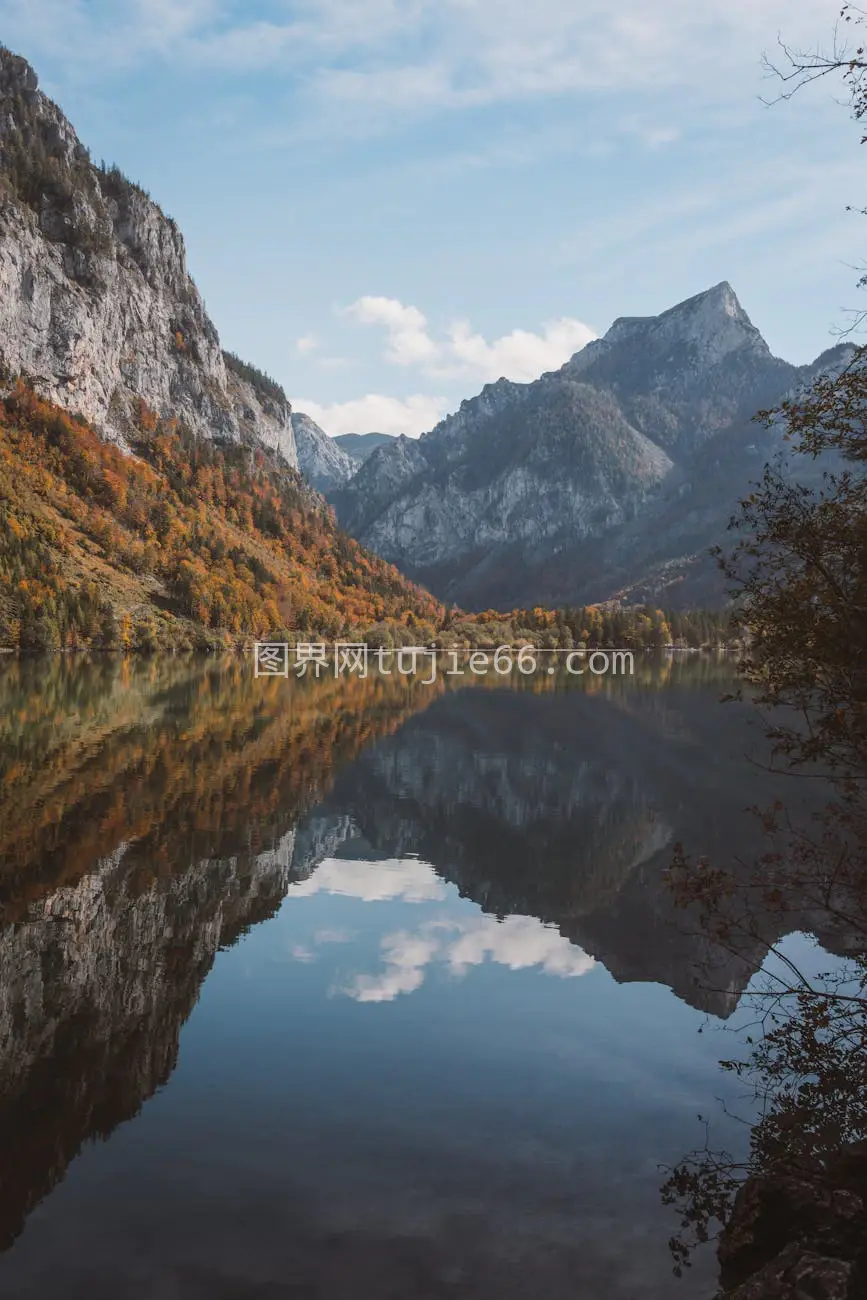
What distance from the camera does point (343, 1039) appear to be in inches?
523

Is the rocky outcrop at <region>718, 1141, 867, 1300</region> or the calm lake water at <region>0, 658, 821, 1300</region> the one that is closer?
the rocky outcrop at <region>718, 1141, 867, 1300</region>

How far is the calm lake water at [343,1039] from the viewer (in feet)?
27.5

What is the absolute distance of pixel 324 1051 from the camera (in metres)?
12.8

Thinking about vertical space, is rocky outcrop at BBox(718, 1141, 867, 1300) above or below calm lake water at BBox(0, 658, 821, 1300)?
above

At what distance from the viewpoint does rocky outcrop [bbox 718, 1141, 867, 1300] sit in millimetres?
6625

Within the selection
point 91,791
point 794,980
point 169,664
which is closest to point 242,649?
point 169,664

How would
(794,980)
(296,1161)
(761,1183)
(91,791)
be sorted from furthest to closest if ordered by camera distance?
(91,791), (794,980), (296,1161), (761,1183)

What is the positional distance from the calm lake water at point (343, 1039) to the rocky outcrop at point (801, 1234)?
21.4 inches

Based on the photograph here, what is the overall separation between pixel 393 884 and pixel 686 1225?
598 inches

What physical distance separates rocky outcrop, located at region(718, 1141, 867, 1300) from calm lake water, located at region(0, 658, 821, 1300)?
0.54 metres

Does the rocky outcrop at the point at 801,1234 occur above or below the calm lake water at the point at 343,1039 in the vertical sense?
above

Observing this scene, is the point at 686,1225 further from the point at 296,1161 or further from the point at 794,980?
the point at 794,980

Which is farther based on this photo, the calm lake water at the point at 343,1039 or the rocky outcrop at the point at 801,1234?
the calm lake water at the point at 343,1039

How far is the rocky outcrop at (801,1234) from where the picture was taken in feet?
21.7
